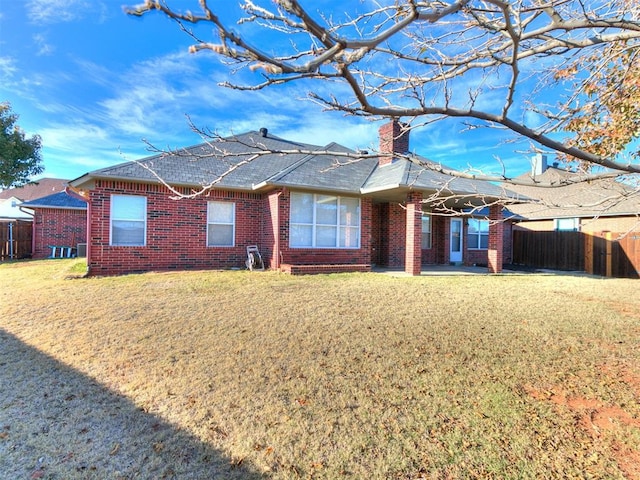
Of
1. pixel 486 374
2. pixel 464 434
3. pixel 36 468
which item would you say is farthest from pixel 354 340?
pixel 36 468

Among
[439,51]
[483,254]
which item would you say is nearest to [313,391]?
[439,51]

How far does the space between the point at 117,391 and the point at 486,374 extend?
3.80m

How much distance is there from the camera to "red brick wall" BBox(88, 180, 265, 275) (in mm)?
10383

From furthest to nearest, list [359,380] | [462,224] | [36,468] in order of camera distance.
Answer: [462,224]
[359,380]
[36,468]

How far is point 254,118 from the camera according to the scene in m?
8.48

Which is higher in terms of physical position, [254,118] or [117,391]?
[254,118]

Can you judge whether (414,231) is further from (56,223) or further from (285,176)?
(56,223)

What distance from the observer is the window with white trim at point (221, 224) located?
11992 mm

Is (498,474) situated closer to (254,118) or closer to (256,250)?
(254,118)

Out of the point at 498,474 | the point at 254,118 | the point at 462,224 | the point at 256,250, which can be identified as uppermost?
the point at 254,118

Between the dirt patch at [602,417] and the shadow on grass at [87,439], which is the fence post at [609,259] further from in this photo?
the shadow on grass at [87,439]

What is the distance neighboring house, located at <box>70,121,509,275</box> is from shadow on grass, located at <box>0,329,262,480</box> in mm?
7776

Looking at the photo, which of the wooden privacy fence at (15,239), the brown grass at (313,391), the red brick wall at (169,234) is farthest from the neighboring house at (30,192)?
the brown grass at (313,391)

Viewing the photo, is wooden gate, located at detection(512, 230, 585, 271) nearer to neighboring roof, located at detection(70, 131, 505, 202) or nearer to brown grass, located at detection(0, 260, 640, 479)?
neighboring roof, located at detection(70, 131, 505, 202)
